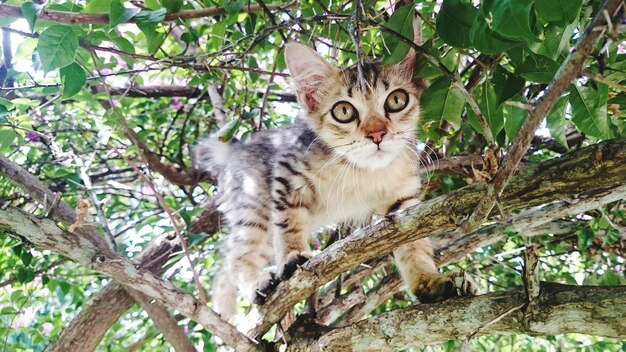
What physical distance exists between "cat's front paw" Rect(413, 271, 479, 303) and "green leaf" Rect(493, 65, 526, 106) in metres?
0.71

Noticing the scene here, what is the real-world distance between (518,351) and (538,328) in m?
2.65

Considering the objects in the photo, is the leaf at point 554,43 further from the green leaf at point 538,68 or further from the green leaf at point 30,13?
the green leaf at point 30,13

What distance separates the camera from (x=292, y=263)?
212 centimetres

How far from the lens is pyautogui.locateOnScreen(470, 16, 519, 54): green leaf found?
106 cm

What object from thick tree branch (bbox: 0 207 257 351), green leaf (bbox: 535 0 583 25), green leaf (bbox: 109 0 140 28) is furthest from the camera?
thick tree branch (bbox: 0 207 257 351)

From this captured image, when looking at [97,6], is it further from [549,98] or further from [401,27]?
[549,98]

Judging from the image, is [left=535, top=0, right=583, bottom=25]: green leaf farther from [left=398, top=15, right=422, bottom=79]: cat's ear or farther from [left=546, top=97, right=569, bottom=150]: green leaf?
[left=398, top=15, right=422, bottom=79]: cat's ear

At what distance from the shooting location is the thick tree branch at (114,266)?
156 centimetres

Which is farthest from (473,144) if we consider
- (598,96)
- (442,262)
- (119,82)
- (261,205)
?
(119,82)

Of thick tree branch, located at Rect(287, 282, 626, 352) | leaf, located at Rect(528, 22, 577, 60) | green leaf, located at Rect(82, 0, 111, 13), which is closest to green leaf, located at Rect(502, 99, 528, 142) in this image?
leaf, located at Rect(528, 22, 577, 60)

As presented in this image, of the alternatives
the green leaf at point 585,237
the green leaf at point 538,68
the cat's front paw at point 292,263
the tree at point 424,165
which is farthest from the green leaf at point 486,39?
the green leaf at point 585,237

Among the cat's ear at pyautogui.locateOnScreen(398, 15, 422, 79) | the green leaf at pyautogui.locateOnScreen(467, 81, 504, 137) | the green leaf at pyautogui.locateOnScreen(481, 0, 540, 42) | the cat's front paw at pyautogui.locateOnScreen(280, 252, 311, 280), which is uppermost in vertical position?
the cat's ear at pyautogui.locateOnScreen(398, 15, 422, 79)

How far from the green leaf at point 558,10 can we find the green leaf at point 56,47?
3.83 ft

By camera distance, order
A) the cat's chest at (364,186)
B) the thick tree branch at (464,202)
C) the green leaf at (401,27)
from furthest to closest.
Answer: the cat's chest at (364,186)
the green leaf at (401,27)
the thick tree branch at (464,202)
